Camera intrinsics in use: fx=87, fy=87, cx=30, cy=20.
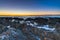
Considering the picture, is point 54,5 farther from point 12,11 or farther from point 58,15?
point 12,11

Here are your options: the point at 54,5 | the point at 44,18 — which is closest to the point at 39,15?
the point at 44,18

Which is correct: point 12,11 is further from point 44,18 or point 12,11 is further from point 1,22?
point 44,18

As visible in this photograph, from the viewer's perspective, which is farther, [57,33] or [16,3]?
[16,3]

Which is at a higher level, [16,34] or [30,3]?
[30,3]

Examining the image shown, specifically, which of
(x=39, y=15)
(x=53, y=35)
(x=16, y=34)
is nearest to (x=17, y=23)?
(x=16, y=34)

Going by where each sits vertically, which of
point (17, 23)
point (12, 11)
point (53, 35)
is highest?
point (12, 11)

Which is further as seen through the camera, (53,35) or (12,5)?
(12,5)
